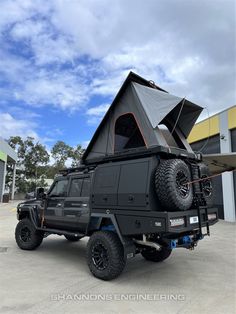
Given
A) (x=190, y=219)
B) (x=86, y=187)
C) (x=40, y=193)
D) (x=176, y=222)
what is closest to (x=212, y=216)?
(x=190, y=219)

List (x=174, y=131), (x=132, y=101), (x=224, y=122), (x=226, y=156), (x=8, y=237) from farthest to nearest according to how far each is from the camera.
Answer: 1. (x=224, y=122)
2. (x=8, y=237)
3. (x=226, y=156)
4. (x=174, y=131)
5. (x=132, y=101)

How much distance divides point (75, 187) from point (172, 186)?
2.65 metres

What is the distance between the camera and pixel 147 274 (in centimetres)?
607

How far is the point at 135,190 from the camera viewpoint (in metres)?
5.33

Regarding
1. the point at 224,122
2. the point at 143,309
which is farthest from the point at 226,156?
the point at 224,122

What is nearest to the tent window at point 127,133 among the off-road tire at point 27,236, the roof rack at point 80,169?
the roof rack at point 80,169

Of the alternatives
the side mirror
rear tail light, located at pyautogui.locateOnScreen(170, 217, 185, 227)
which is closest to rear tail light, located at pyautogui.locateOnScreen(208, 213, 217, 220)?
rear tail light, located at pyautogui.locateOnScreen(170, 217, 185, 227)

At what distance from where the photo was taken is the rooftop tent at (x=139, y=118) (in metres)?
6.16

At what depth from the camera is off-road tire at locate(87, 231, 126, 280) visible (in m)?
5.40

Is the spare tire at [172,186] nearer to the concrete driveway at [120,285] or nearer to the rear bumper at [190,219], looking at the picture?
the rear bumper at [190,219]

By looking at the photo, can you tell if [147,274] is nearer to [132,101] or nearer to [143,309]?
[143,309]

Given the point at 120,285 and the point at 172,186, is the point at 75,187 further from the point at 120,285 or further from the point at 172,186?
the point at 172,186

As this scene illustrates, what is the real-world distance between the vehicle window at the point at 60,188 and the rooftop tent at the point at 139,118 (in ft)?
2.56

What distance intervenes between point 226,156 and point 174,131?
1643mm
